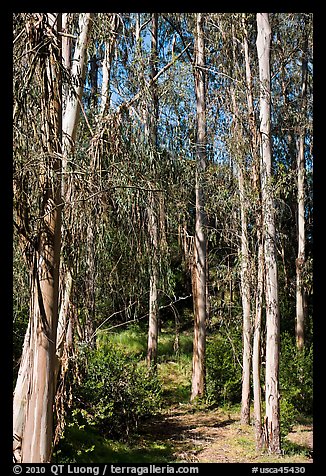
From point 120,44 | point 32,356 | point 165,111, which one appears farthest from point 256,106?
point 32,356

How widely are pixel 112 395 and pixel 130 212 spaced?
285cm

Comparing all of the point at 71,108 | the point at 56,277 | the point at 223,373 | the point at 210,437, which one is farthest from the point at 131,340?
the point at 56,277

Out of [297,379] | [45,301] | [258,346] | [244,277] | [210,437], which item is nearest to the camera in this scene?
[45,301]

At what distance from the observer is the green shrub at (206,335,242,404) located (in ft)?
26.4

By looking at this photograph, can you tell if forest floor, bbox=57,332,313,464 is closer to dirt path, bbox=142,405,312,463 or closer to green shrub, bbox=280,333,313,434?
dirt path, bbox=142,405,312,463

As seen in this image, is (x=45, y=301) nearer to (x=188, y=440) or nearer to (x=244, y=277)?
(x=244, y=277)

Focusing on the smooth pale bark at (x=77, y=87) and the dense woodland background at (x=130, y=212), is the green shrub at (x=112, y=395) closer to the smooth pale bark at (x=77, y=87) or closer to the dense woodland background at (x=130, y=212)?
the dense woodland background at (x=130, y=212)

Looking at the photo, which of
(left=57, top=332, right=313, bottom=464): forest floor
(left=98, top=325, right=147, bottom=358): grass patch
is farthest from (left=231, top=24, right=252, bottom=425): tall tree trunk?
(left=98, top=325, right=147, bottom=358): grass patch

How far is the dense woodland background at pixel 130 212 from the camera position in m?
Result: 3.11

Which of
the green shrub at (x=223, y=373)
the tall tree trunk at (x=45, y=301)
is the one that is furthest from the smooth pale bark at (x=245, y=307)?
the tall tree trunk at (x=45, y=301)

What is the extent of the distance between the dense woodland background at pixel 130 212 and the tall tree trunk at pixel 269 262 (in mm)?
38

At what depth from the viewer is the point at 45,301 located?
311 centimetres

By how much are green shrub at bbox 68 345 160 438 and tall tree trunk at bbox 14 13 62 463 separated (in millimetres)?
2544
